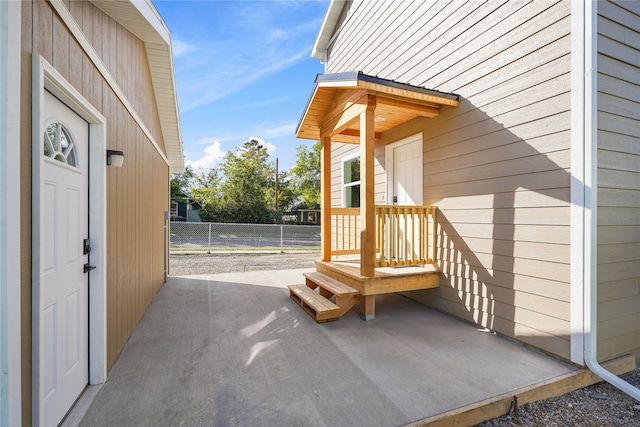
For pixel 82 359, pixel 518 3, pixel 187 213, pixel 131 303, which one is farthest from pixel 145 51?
pixel 187 213

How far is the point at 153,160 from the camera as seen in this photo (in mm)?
4570

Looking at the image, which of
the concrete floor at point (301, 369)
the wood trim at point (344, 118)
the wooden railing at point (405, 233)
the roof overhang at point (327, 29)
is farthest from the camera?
the roof overhang at point (327, 29)

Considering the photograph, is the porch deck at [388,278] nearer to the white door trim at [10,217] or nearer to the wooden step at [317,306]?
the wooden step at [317,306]

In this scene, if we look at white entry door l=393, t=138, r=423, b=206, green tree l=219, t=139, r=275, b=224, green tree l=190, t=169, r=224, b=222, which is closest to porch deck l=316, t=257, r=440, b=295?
white entry door l=393, t=138, r=423, b=206

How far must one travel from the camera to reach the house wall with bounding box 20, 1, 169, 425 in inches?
54.3

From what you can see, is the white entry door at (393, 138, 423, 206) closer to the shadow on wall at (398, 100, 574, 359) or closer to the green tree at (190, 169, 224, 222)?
the shadow on wall at (398, 100, 574, 359)

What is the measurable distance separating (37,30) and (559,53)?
379 cm

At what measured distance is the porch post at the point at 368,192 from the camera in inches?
137

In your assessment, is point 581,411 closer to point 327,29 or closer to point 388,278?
point 388,278

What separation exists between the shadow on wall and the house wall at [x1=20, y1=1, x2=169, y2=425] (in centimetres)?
365

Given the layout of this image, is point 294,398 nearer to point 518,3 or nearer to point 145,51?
point 518,3

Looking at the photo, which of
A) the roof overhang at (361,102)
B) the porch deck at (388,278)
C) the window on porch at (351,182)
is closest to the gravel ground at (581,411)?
the porch deck at (388,278)

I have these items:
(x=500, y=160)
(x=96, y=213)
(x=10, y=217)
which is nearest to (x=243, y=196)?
(x=96, y=213)

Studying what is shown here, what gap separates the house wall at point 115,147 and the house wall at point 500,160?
3.65 m
